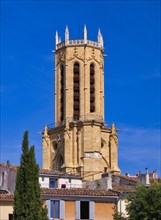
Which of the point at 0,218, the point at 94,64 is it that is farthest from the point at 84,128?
the point at 0,218

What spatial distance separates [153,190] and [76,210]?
737cm

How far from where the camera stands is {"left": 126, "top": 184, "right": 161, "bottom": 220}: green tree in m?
57.6

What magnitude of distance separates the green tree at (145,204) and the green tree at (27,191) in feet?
25.1

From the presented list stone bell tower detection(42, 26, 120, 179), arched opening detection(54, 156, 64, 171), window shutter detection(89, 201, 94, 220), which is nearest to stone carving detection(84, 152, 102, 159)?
stone bell tower detection(42, 26, 120, 179)

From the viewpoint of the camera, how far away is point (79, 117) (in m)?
118

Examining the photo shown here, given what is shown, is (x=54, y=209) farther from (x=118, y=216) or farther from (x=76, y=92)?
(x=76, y=92)

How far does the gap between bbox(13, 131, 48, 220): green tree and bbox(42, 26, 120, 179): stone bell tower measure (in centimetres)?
5565

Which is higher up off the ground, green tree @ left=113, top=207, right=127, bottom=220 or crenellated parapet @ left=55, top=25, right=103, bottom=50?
crenellated parapet @ left=55, top=25, right=103, bottom=50

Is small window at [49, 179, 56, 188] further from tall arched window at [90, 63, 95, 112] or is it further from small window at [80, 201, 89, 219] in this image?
tall arched window at [90, 63, 95, 112]

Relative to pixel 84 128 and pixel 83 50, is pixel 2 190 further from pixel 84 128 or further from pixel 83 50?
pixel 83 50

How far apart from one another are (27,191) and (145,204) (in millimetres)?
9322

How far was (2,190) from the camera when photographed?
224ft

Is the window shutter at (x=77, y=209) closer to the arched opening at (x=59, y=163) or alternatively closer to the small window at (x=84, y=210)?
the small window at (x=84, y=210)

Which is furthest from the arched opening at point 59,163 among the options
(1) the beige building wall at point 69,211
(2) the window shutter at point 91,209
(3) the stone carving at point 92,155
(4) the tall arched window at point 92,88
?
(1) the beige building wall at point 69,211
